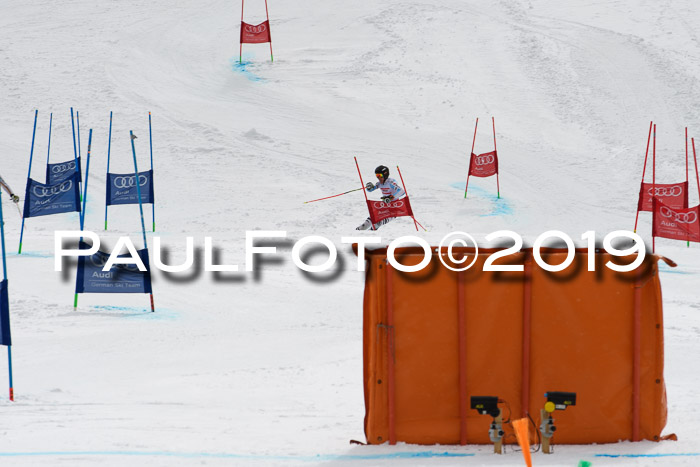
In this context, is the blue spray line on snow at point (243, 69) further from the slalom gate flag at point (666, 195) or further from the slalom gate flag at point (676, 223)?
the slalom gate flag at point (676, 223)

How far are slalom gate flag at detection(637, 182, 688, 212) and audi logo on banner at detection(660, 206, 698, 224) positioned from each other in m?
1.28

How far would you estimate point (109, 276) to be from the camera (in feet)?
33.0

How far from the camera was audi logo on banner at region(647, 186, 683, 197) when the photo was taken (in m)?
14.5

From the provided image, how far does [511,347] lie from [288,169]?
15.4m

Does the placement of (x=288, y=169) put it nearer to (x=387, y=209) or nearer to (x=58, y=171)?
(x=387, y=209)

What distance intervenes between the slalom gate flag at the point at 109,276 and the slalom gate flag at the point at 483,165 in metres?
9.34

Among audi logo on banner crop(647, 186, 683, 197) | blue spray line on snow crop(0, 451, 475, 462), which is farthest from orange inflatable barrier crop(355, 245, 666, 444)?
audi logo on banner crop(647, 186, 683, 197)

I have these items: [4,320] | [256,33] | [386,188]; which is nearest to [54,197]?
[386,188]

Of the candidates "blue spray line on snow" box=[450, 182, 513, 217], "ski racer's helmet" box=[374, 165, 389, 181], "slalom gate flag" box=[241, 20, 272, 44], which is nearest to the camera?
"ski racer's helmet" box=[374, 165, 389, 181]

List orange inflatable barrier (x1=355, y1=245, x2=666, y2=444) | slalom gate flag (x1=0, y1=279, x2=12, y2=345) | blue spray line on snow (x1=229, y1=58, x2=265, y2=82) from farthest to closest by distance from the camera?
1. blue spray line on snow (x1=229, y1=58, x2=265, y2=82)
2. slalom gate flag (x1=0, y1=279, x2=12, y2=345)
3. orange inflatable barrier (x1=355, y1=245, x2=666, y2=444)

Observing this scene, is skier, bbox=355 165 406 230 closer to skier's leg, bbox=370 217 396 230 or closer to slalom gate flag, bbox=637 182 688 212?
skier's leg, bbox=370 217 396 230

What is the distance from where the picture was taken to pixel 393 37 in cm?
2798

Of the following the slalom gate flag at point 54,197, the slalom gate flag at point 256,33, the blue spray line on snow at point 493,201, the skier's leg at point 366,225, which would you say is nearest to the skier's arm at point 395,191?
the skier's leg at point 366,225

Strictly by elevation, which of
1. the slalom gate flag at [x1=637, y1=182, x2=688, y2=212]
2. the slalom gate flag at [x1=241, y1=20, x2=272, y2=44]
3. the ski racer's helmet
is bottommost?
the slalom gate flag at [x1=637, y1=182, x2=688, y2=212]
